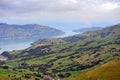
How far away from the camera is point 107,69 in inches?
7825

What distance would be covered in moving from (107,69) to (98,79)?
2431 centimetres

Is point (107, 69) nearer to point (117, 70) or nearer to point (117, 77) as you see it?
point (117, 70)

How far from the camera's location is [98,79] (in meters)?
177

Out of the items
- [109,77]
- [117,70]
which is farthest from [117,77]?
[117,70]

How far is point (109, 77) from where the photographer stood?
17650cm

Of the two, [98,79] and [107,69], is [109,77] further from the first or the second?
[107,69]

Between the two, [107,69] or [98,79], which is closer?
[98,79]

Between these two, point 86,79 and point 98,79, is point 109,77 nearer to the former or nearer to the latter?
point 98,79

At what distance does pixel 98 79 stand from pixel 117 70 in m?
20.6

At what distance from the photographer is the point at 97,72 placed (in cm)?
19825

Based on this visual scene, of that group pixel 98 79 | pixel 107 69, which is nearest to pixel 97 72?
pixel 107 69

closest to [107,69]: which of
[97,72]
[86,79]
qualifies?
[97,72]

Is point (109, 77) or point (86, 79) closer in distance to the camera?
point (109, 77)

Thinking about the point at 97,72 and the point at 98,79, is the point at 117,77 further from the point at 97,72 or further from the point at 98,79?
the point at 97,72
